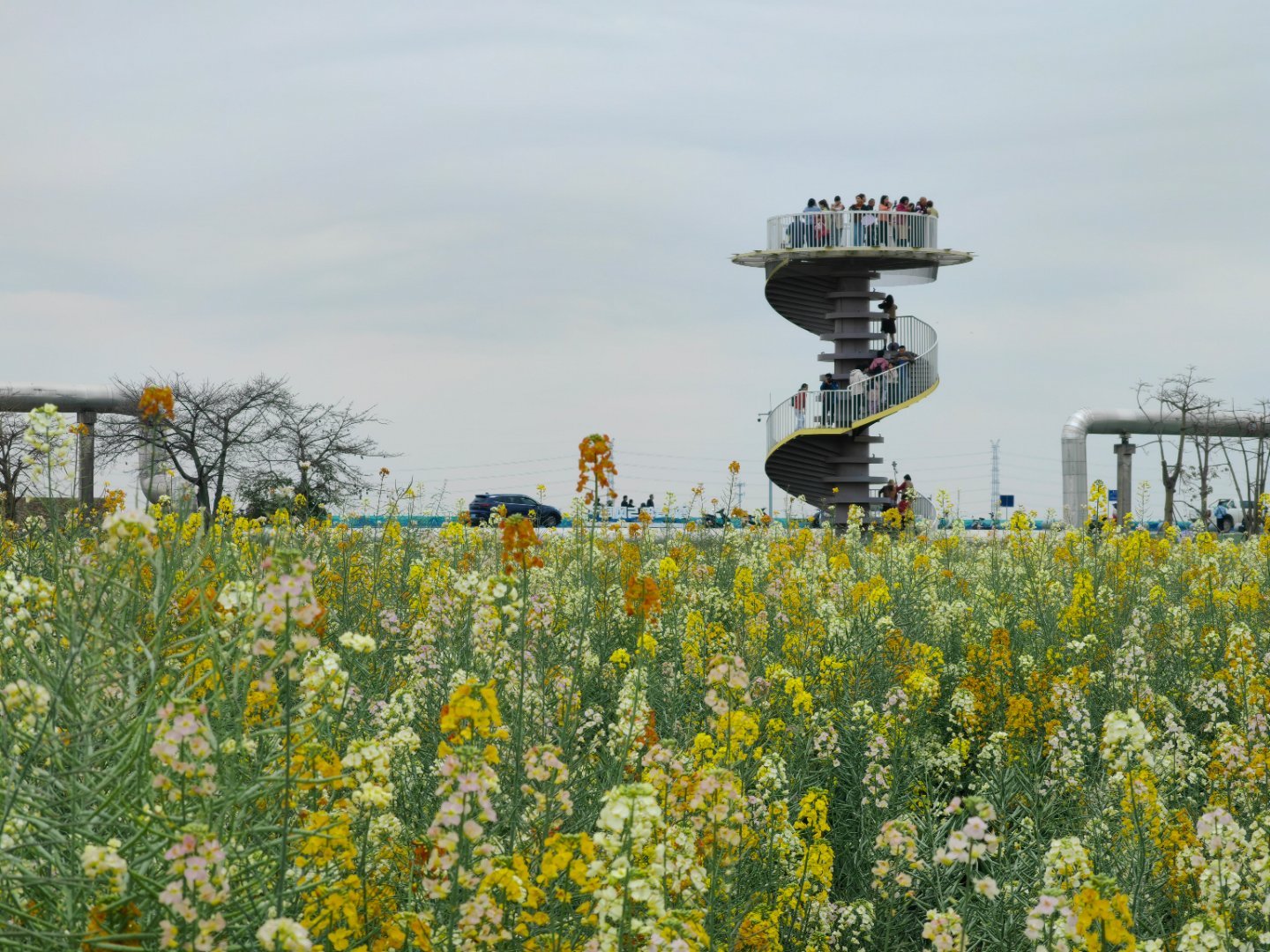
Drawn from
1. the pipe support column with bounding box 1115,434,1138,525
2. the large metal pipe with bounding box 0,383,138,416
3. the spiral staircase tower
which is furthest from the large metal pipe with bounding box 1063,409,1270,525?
the large metal pipe with bounding box 0,383,138,416

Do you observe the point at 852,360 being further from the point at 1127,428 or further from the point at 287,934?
the point at 287,934

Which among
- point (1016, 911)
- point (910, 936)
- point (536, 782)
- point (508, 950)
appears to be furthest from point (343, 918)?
A: point (910, 936)

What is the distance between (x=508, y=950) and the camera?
10.2ft

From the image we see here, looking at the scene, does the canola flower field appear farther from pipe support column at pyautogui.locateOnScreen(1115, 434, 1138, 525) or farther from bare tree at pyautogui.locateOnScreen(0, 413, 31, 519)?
pipe support column at pyautogui.locateOnScreen(1115, 434, 1138, 525)

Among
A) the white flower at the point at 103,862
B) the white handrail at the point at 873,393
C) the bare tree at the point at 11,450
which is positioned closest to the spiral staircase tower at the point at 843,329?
the white handrail at the point at 873,393

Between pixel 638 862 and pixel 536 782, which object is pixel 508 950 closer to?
pixel 638 862

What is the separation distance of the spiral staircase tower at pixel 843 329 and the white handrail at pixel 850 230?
2 centimetres

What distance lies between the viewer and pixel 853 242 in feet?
106

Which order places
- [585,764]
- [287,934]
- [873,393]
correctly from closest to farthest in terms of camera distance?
[287,934] → [585,764] → [873,393]

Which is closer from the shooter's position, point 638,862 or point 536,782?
point 638,862

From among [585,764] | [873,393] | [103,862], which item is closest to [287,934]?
[103,862]

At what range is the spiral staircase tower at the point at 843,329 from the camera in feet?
105

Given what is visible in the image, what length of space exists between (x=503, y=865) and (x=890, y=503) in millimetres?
30592

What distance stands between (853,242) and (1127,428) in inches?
607
